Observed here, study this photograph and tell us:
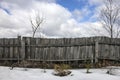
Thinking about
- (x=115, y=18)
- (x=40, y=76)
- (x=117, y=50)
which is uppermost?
(x=115, y=18)

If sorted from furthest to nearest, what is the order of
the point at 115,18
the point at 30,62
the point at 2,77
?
the point at 115,18, the point at 30,62, the point at 2,77

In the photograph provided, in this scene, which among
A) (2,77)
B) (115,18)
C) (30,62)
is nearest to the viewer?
(2,77)

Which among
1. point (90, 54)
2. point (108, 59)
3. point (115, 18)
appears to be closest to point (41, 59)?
point (90, 54)

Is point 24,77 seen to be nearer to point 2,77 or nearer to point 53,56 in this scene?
point 2,77

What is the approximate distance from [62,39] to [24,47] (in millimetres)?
2390

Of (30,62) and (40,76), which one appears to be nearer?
(40,76)

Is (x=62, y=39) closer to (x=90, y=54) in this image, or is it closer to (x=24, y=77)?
(x=90, y=54)

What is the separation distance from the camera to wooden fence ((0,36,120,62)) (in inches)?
527

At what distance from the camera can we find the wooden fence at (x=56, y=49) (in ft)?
44.0

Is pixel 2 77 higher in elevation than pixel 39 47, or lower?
lower

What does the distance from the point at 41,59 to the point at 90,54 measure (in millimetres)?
3031

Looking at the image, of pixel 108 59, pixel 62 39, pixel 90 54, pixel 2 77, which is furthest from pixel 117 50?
pixel 2 77

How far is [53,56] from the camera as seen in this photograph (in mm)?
13508

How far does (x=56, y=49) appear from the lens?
44.2 ft
